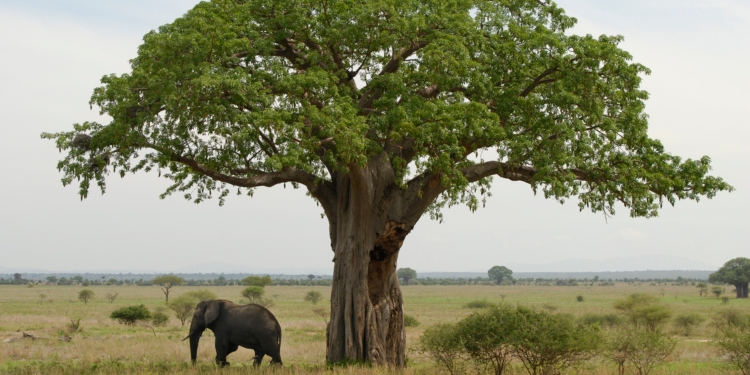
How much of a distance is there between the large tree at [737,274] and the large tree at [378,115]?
8119cm

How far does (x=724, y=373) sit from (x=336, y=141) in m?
9.97

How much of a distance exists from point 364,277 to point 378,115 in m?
3.56

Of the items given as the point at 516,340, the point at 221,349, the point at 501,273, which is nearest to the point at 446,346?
the point at 516,340

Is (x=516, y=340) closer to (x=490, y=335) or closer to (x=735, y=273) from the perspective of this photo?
(x=490, y=335)

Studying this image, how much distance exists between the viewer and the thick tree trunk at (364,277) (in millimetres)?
15812

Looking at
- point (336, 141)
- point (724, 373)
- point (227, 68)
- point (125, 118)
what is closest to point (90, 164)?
point (125, 118)

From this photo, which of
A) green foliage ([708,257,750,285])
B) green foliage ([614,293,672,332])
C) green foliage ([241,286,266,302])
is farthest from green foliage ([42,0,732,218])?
green foliage ([708,257,750,285])

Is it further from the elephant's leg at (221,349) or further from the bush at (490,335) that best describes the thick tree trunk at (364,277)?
the elephant's leg at (221,349)

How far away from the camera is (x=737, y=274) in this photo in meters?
88.1

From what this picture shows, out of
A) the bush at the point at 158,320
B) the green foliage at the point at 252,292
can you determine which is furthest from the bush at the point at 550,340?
the green foliage at the point at 252,292

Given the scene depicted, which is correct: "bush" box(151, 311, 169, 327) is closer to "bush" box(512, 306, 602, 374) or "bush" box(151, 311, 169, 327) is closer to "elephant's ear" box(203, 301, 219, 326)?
"elephant's ear" box(203, 301, 219, 326)

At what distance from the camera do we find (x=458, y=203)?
20.3 m

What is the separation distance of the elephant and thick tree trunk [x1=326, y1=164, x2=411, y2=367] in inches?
69.0

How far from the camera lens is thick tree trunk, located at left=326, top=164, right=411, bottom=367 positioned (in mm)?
15812
